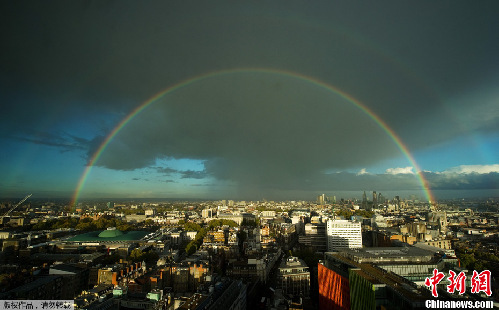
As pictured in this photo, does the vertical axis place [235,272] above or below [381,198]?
below

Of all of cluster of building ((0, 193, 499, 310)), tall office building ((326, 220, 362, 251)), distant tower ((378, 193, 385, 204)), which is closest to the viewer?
cluster of building ((0, 193, 499, 310))

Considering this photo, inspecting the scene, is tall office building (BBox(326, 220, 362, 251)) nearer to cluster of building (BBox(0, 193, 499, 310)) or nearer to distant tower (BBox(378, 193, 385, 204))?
cluster of building (BBox(0, 193, 499, 310))

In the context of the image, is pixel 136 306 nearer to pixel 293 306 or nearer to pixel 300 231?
pixel 293 306

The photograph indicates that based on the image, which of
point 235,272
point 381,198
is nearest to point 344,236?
point 235,272

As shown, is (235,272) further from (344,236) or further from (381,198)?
(381,198)

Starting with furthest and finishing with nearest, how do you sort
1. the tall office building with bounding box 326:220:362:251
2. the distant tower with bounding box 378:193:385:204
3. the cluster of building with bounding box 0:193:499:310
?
1. the distant tower with bounding box 378:193:385:204
2. the tall office building with bounding box 326:220:362:251
3. the cluster of building with bounding box 0:193:499:310

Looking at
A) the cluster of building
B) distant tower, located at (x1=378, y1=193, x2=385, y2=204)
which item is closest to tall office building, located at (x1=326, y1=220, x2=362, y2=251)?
the cluster of building

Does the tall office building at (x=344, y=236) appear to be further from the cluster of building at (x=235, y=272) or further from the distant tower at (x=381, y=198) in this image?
the distant tower at (x=381, y=198)

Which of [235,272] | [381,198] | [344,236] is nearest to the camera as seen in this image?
[235,272]

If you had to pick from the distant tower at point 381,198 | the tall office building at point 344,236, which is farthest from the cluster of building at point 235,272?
the distant tower at point 381,198
